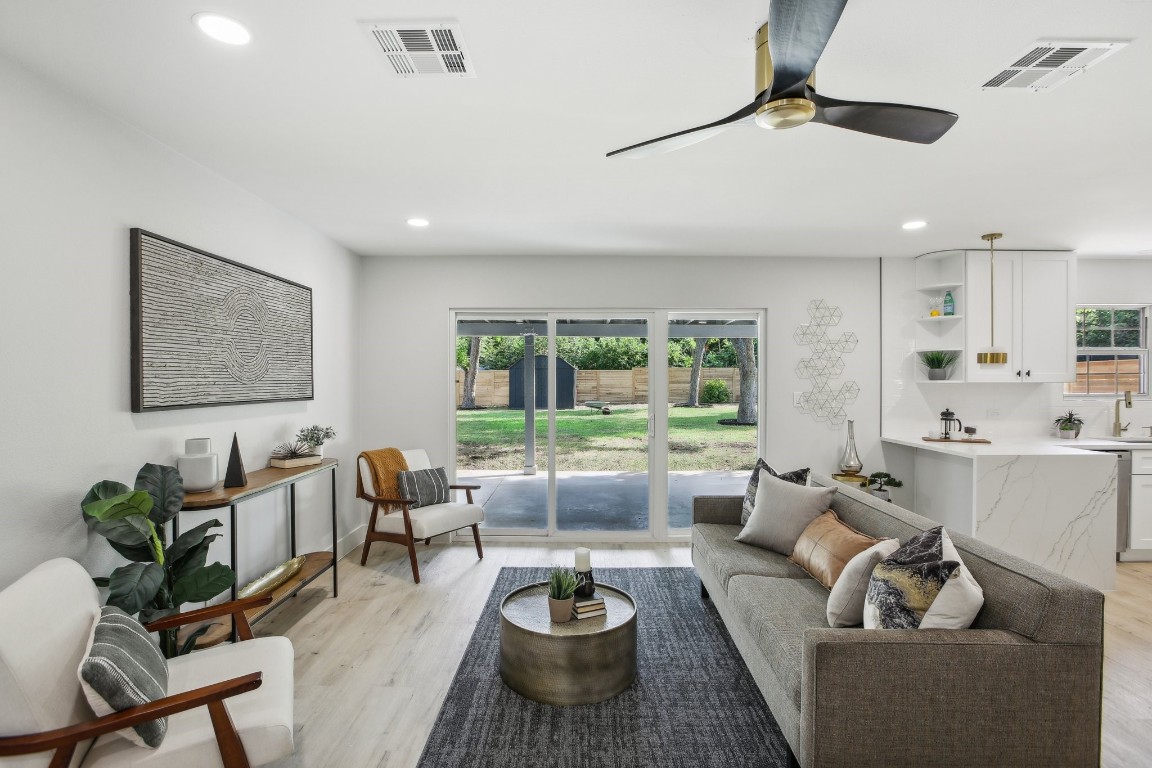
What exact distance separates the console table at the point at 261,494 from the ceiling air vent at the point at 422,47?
191cm

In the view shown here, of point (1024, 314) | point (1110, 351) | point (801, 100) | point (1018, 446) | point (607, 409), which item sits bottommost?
point (1018, 446)

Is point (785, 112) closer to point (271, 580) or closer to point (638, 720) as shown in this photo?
point (638, 720)

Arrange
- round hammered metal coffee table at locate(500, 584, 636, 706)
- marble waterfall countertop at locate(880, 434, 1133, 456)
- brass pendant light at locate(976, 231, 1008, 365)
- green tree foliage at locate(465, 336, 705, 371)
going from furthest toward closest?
green tree foliage at locate(465, 336, 705, 371), brass pendant light at locate(976, 231, 1008, 365), marble waterfall countertop at locate(880, 434, 1133, 456), round hammered metal coffee table at locate(500, 584, 636, 706)

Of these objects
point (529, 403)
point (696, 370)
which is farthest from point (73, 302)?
point (696, 370)

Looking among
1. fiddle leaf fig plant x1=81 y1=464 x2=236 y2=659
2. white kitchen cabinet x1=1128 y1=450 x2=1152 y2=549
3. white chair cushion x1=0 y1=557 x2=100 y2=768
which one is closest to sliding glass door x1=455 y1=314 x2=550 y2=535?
fiddle leaf fig plant x1=81 y1=464 x2=236 y2=659

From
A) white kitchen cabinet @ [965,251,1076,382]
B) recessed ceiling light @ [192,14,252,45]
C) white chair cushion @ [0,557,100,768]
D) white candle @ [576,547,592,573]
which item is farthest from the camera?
white kitchen cabinet @ [965,251,1076,382]

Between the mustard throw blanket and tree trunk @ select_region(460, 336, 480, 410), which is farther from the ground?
tree trunk @ select_region(460, 336, 480, 410)

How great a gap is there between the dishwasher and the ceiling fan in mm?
4218

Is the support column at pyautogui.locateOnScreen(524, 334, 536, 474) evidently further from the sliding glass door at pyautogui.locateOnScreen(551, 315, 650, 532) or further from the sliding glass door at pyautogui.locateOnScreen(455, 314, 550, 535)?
the sliding glass door at pyautogui.locateOnScreen(551, 315, 650, 532)

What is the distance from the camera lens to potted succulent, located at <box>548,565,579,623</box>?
265 cm

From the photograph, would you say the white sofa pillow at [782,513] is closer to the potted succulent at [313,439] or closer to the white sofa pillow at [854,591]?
the white sofa pillow at [854,591]

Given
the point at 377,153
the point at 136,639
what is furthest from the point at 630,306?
the point at 136,639

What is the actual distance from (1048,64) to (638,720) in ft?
9.13

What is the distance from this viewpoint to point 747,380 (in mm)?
5301
